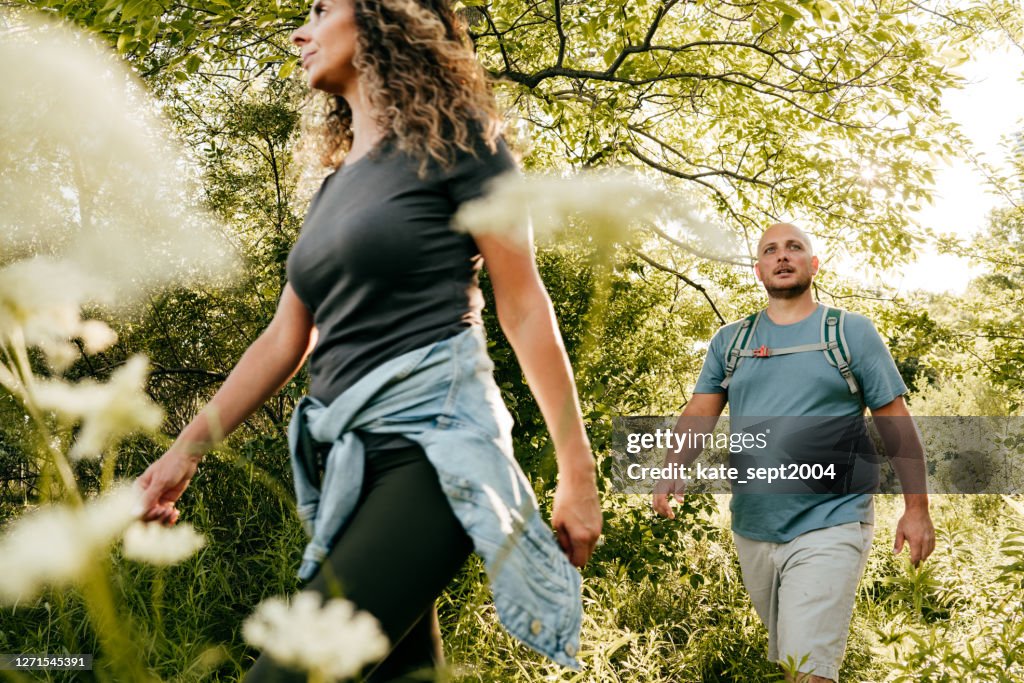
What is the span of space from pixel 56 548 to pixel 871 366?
9.42 feet

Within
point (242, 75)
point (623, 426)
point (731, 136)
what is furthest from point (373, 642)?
point (731, 136)

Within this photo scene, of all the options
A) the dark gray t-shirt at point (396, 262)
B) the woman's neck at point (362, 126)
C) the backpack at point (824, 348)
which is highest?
the backpack at point (824, 348)

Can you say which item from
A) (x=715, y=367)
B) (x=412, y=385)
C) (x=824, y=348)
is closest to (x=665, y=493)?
(x=715, y=367)

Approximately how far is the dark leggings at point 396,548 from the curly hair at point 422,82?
0.49m

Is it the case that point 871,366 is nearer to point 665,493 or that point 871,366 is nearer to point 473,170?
point 665,493

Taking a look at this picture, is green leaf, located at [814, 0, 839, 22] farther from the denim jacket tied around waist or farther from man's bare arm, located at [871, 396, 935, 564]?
the denim jacket tied around waist

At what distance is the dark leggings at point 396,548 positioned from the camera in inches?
42.7

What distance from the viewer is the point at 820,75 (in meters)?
4.96

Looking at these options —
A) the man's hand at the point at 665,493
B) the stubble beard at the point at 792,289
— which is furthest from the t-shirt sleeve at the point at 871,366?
the man's hand at the point at 665,493

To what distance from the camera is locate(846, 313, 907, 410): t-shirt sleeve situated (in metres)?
2.76

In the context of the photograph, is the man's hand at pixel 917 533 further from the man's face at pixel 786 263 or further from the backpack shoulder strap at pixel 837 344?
the man's face at pixel 786 263

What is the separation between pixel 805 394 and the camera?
110 inches

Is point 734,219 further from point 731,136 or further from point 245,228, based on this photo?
point 245,228

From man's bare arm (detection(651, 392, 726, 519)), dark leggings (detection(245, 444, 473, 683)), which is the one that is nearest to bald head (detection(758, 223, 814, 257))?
man's bare arm (detection(651, 392, 726, 519))
